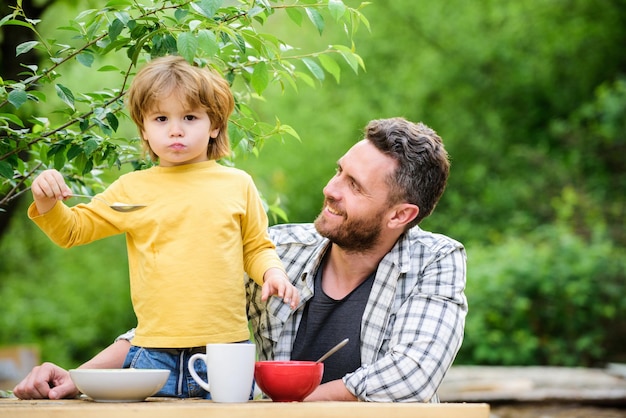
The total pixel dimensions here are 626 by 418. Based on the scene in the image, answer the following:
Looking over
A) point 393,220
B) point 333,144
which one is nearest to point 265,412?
point 393,220

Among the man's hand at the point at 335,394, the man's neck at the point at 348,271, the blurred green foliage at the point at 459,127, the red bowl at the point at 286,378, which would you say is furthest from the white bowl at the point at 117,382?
the blurred green foliage at the point at 459,127

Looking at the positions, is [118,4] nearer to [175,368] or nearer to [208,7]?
[208,7]

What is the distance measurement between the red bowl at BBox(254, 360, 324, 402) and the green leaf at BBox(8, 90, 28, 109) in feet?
2.67

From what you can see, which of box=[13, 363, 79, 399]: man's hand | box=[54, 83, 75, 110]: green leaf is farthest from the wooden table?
box=[54, 83, 75, 110]: green leaf

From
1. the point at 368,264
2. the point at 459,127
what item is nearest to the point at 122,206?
the point at 368,264

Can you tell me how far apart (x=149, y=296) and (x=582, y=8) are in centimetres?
1042

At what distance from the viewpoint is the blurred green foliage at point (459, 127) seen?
32.6 feet

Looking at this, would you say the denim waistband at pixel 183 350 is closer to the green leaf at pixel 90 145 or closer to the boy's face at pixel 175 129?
the boy's face at pixel 175 129

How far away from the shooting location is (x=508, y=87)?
11.6 m

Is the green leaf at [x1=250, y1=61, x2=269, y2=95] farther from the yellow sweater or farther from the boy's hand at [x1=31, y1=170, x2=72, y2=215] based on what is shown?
the boy's hand at [x1=31, y1=170, x2=72, y2=215]

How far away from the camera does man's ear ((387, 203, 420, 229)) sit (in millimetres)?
2584

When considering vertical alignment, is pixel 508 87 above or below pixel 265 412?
above

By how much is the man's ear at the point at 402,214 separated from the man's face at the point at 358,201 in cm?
2

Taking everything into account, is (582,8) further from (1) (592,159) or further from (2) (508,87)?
(1) (592,159)
